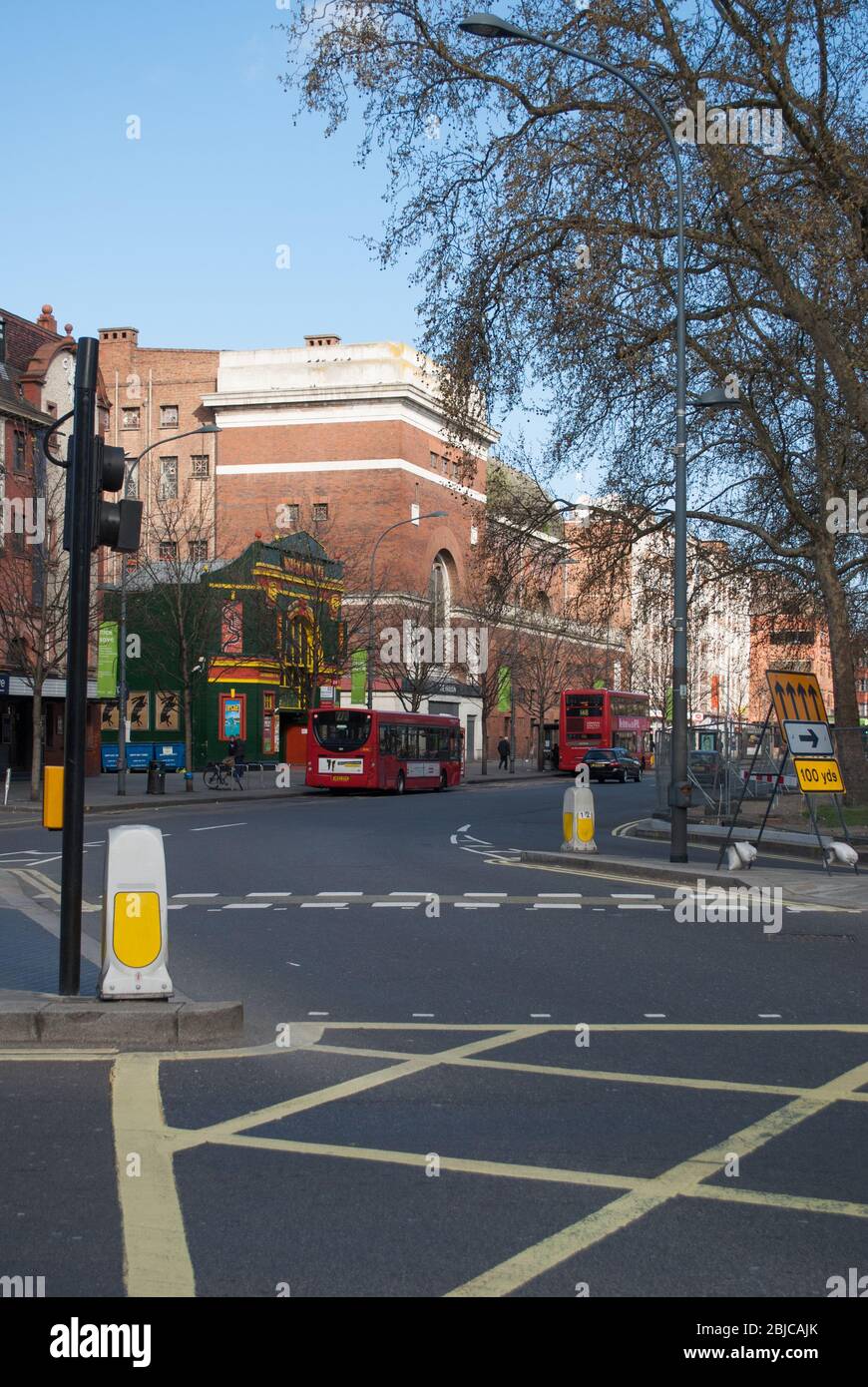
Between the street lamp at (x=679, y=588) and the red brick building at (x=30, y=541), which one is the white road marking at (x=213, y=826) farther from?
the street lamp at (x=679, y=588)

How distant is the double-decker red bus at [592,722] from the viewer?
67125 mm

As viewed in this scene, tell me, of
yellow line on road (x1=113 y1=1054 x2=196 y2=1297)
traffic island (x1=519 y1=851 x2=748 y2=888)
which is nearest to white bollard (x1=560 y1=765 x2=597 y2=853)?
traffic island (x1=519 y1=851 x2=748 y2=888)

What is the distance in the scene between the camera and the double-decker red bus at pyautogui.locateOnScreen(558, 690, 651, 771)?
67125 mm

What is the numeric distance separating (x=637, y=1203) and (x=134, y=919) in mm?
3854

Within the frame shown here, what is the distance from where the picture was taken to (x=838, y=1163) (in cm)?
544

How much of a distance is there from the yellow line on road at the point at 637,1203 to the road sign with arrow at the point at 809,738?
1110 cm

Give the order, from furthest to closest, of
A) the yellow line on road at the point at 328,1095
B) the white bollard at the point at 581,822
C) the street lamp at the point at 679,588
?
the white bollard at the point at 581,822, the street lamp at the point at 679,588, the yellow line on road at the point at 328,1095

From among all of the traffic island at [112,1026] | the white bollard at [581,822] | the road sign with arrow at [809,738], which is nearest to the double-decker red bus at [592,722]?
the white bollard at [581,822]

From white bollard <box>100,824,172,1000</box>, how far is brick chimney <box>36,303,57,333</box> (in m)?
46.0

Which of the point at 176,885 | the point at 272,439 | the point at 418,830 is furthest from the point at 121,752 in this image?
the point at 272,439

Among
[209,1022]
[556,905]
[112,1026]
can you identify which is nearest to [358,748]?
[556,905]

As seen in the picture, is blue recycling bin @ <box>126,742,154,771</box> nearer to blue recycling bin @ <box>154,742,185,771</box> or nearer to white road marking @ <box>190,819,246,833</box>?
blue recycling bin @ <box>154,742,185,771</box>

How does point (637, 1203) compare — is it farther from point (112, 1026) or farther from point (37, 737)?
point (37, 737)

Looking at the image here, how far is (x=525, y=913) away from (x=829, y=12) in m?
16.4
